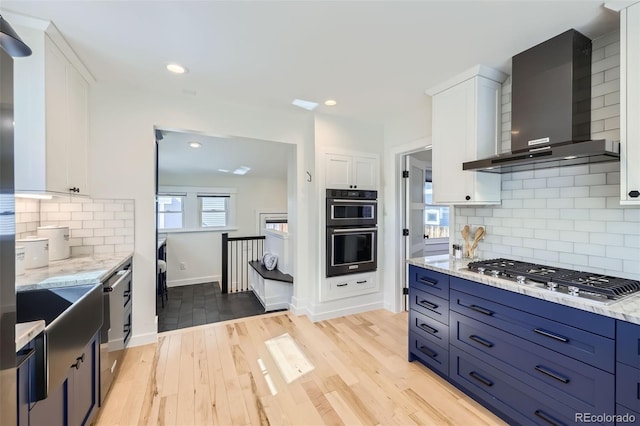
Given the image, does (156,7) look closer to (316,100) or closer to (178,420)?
(316,100)

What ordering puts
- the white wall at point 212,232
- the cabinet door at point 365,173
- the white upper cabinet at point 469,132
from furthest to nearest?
the white wall at point 212,232, the cabinet door at point 365,173, the white upper cabinet at point 469,132

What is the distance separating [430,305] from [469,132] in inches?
56.0

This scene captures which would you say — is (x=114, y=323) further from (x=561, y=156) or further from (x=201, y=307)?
(x=561, y=156)

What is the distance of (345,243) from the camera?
3301mm

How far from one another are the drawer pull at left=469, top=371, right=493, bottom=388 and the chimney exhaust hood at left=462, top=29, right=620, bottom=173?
55.6 inches

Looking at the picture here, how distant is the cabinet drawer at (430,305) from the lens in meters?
2.07

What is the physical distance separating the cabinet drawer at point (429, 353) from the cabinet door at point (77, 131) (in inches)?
118

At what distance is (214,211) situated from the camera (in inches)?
237

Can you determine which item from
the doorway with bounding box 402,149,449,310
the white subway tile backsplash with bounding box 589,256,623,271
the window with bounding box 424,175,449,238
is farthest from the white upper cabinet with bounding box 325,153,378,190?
the white subway tile backsplash with bounding box 589,256,623,271

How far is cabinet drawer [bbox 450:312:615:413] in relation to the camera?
4.26 feet

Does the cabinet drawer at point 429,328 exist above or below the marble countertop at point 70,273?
below

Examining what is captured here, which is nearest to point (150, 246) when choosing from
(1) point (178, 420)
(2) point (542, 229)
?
(1) point (178, 420)

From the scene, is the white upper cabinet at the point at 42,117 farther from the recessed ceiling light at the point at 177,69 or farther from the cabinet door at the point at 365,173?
the cabinet door at the point at 365,173

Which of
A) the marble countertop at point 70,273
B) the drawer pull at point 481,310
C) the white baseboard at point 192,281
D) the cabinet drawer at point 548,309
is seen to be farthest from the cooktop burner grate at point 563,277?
the white baseboard at point 192,281
